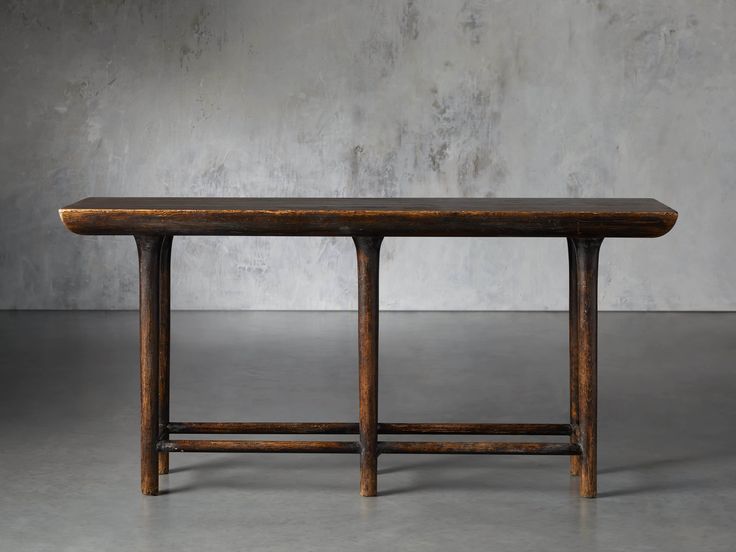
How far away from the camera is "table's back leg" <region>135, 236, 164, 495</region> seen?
329 centimetres

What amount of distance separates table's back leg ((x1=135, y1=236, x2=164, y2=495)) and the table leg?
2.09 ft

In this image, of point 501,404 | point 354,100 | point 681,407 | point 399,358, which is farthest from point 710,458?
point 354,100

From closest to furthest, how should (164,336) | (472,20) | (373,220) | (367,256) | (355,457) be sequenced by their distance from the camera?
(373,220) < (367,256) < (164,336) < (355,457) < (472,20)

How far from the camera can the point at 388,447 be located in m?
3.38

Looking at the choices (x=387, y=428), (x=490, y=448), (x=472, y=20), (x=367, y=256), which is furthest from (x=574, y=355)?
(x=472, y=20)

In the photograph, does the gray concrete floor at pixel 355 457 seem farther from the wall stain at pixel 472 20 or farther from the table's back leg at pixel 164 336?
the wall stain at pixel 472 20

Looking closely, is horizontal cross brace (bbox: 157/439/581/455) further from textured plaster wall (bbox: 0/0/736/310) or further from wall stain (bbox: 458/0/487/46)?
wall stain (bbox: 458/0/487/46)

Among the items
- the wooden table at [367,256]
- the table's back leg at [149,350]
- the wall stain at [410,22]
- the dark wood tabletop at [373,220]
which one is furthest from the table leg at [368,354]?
→ the wall stain at [410,22]

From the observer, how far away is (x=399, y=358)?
5.47 metres

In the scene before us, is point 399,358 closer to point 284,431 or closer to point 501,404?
point 501,404

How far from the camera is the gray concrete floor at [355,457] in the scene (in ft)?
10.0

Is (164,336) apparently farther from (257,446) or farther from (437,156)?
(437,156)

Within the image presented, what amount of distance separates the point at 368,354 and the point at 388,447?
31 centimetres

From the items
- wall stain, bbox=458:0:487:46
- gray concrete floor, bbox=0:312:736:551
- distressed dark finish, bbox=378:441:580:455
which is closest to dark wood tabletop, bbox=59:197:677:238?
distressed dark finish, bbox=378:441:580:455
